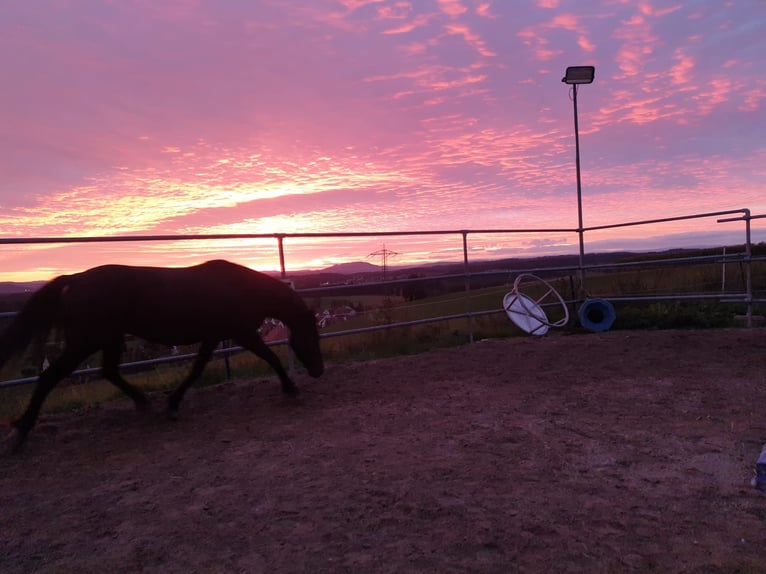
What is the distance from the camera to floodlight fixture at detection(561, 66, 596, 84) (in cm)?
890

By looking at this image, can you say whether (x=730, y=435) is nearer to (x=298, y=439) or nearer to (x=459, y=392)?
(x=459, y=392)

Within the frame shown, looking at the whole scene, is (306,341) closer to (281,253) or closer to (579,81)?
(281,253)

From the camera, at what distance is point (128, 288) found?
4223mm

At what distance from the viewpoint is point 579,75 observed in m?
8.96

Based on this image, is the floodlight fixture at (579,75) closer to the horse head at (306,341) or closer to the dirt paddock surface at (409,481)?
the dirt paddock surface at (409,481)

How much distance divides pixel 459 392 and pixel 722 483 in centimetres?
243

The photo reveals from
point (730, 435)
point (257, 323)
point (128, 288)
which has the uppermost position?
point (128, 288)

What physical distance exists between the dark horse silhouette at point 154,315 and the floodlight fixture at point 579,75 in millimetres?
6396

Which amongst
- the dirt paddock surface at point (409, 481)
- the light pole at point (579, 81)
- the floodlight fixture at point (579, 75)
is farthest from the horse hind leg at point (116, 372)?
the floodlight fixture at point (579, 75)

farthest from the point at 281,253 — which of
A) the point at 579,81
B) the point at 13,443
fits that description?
the point at 579,81

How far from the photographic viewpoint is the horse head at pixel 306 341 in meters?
5.27

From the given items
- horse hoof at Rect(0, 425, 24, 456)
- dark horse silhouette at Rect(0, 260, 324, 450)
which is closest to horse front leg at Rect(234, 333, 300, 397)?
dark horse silhouette at Rect(0, 260, 324, 450)

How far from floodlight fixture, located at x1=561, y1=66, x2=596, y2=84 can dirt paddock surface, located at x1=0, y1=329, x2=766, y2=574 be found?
18.2ft

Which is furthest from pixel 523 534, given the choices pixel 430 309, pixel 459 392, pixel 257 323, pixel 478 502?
pixel 430 309
